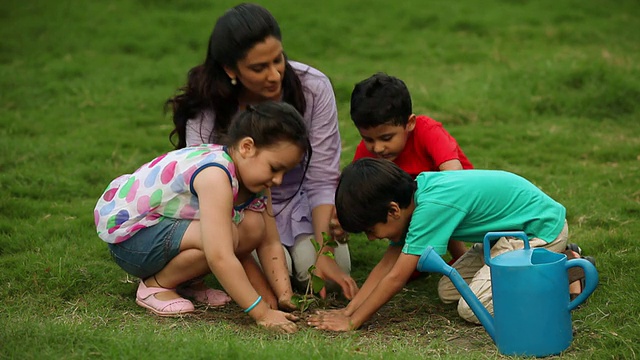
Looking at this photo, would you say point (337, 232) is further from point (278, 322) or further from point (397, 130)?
point (278, 322)

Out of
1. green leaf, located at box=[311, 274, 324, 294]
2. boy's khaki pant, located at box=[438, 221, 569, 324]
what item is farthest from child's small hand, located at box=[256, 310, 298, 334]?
boy's khaki pant, located at box=[438, 221, 569, 324]

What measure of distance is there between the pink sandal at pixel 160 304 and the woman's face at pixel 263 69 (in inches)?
44.7

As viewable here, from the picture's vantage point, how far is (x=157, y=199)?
405 cm

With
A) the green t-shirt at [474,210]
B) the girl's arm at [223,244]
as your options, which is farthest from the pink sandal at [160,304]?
the green t-shirt at [474,210]

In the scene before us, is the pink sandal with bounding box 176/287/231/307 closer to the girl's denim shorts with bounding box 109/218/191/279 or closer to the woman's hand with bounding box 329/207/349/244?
the girl's denim shorts with bounding box 109/218/191/279

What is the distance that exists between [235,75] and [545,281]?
1989mm

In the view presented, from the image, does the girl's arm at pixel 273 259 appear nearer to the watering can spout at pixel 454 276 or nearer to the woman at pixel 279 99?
the woman at pixel 279 99

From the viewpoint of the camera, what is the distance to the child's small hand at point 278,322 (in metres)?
3.75

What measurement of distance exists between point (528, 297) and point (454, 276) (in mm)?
292

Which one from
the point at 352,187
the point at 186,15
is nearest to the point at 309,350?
the point at 352,187

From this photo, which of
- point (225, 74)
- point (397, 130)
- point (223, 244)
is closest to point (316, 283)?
point (223, 244)

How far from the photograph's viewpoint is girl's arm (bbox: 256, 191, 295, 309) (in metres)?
4.28

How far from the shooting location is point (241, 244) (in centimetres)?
418

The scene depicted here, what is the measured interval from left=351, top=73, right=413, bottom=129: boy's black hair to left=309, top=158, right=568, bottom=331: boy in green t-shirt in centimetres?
56
